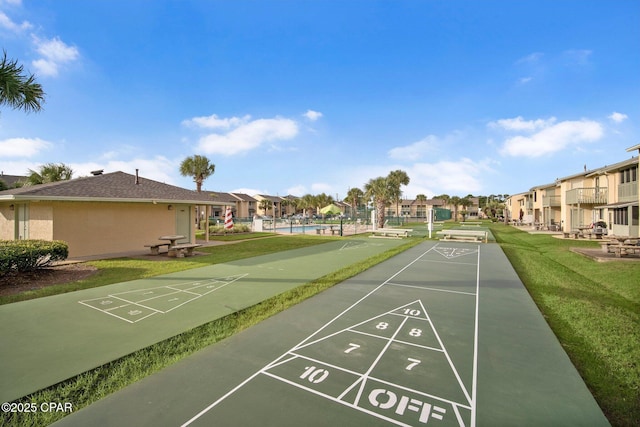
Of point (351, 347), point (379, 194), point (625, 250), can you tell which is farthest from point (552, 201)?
point (351, 347)

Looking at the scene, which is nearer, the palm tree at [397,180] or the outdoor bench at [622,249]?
the outdoor bench at [622,249]

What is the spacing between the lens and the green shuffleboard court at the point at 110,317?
3.79 metres

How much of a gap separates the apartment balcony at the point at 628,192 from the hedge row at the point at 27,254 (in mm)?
27974

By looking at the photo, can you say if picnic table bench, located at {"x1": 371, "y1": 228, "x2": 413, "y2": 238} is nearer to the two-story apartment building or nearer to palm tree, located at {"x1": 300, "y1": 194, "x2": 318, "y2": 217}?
the two-story apartment building

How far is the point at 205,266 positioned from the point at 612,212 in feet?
84.7

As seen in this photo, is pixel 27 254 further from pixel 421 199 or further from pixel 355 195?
pixel 421 199

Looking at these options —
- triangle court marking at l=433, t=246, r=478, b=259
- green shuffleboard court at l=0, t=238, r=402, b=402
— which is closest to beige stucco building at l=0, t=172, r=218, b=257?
green shuffleboard court at l=0, t=238, r=402, b=402

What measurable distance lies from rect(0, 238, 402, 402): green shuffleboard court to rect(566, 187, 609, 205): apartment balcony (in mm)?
25115

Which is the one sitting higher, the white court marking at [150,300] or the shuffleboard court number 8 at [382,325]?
the white court marking at [150,300]

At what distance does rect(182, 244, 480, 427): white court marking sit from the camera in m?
2.97

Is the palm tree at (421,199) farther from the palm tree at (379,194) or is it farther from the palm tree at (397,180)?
the palm tree at (379,194)

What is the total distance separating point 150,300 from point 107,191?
9.63 m

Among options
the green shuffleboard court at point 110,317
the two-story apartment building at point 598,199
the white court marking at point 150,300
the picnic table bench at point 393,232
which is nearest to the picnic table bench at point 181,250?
the green shuffleboard court at point 110,317

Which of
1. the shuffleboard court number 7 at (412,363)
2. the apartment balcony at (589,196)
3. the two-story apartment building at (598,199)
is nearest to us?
the shuffleboard court number 7 at (412,363)
